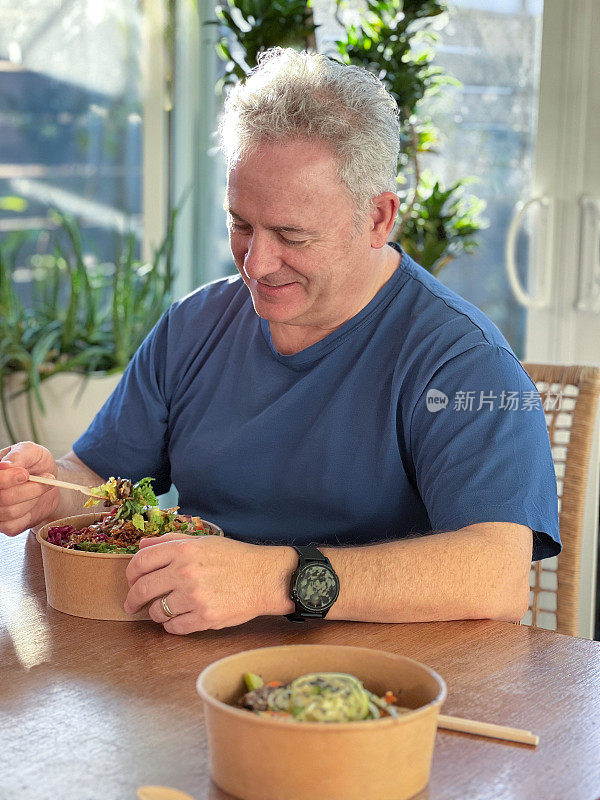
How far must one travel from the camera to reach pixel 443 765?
32.6 inches

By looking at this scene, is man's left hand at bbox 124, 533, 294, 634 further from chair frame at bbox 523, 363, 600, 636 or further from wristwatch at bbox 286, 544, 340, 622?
chair frame at bbox 523, 363, 600, 636

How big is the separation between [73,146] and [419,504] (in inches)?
111

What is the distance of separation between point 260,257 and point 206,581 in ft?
1.58

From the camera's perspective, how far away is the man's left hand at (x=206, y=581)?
1.08m

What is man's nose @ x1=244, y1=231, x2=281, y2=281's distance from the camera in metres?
1.36

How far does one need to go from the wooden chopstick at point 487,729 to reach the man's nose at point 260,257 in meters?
0.68

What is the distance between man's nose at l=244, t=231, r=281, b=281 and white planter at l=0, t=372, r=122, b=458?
73.2 inches

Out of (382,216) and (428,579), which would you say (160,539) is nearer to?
(428,579)

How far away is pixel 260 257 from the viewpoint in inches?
53.7

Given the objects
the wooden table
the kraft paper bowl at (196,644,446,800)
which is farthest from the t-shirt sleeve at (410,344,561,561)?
the kraft paper bowl at (196,644,446,800)

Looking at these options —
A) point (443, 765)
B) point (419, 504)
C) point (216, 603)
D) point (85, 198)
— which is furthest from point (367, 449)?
point (85, 198)

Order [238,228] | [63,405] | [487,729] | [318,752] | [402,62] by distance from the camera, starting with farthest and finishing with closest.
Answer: [63,405] < [402,62] < [238,228] < [487,729] < [318,752]

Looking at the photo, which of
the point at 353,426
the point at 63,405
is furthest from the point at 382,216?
the point at 63,405

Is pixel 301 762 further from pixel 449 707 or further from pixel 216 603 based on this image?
pixel 216 603
